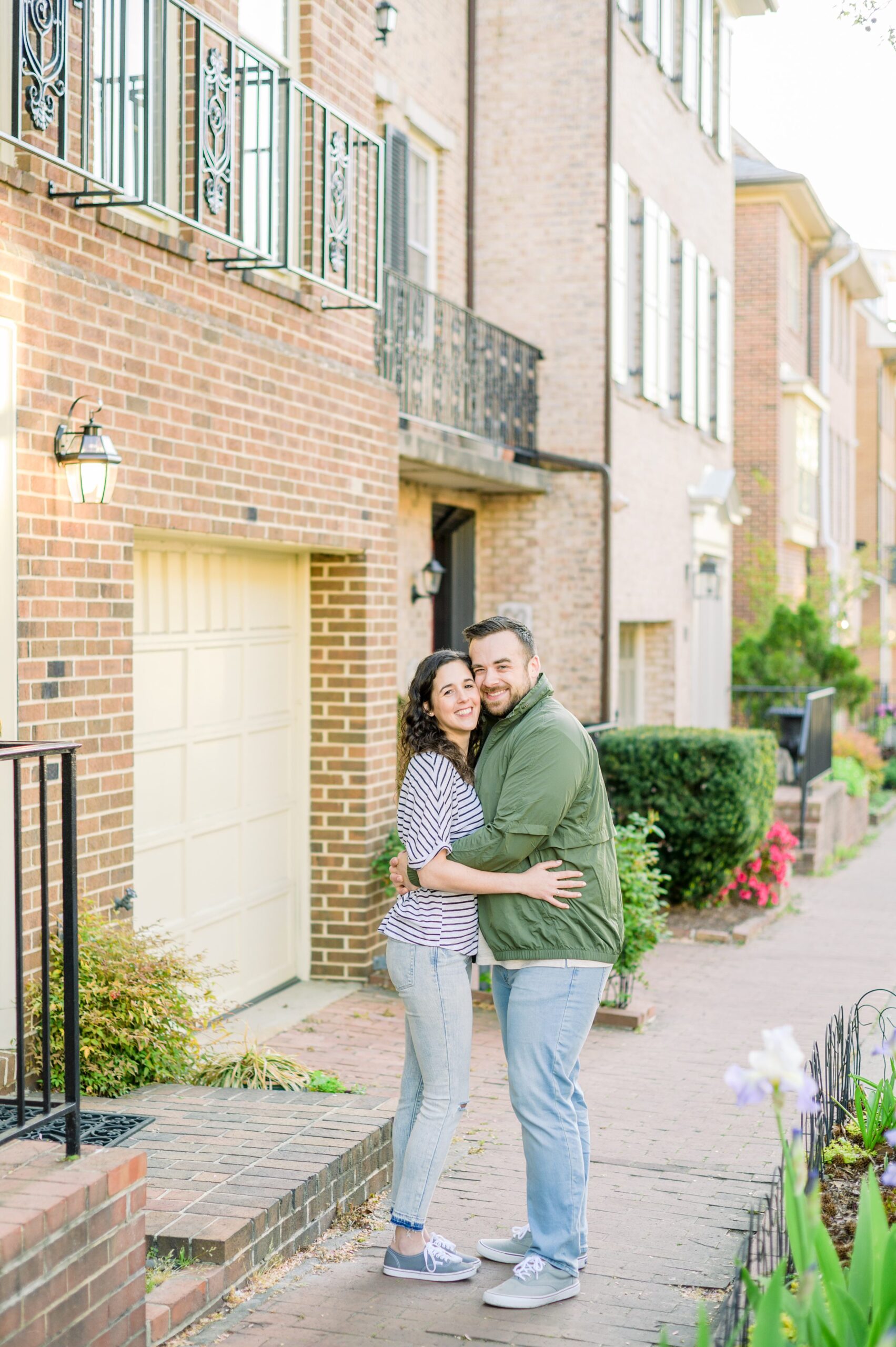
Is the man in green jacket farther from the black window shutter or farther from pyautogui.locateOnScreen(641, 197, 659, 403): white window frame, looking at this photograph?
pyautogui.locateOnScreen(641, 197, 659, 403): white window frame

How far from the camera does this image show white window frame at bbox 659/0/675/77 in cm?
1480

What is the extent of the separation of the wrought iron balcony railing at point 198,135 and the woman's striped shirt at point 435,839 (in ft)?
7.94

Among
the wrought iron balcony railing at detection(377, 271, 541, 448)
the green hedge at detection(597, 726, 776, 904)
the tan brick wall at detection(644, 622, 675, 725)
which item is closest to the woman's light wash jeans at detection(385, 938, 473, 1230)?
the green hedge at detection(597, 726, 776, 904)

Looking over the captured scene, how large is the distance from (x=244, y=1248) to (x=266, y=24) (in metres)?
5.94

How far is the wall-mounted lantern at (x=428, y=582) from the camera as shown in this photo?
1130 centimetres

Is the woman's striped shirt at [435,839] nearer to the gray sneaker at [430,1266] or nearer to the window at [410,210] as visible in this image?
the gray sneaker at [430,1266]

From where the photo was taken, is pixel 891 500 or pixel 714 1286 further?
pixel 891 500

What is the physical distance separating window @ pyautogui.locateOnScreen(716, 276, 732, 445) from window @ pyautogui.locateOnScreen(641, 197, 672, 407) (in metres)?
2.40

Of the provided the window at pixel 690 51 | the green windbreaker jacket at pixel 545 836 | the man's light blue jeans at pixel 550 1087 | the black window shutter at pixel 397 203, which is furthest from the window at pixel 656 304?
the man's light blue jeans at pixel 550 1087

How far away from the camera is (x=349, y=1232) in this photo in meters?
4.71

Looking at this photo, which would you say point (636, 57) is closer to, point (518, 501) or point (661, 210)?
point (661, 210)

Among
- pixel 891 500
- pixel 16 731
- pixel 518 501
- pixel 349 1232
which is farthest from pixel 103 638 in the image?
pixel 891 500

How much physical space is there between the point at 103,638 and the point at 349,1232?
2.44 m

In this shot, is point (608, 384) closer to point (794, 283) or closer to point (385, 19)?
point (385, 19)
